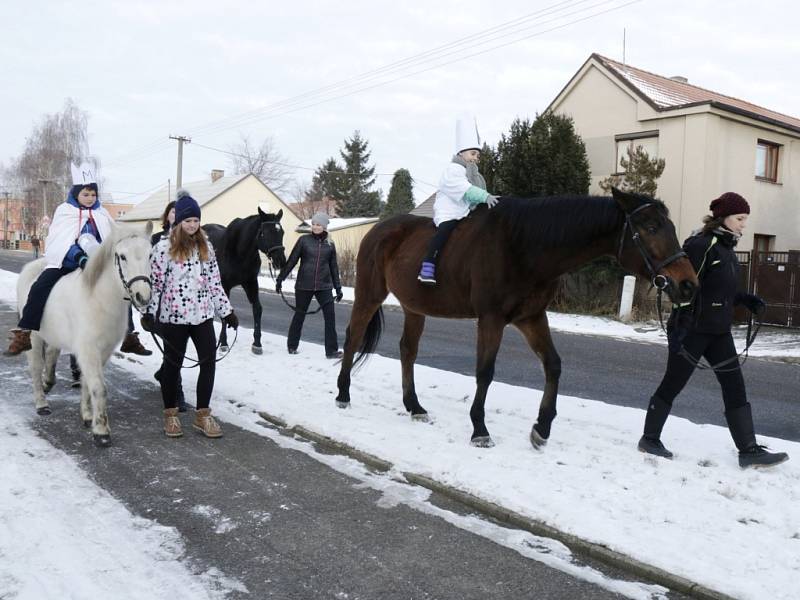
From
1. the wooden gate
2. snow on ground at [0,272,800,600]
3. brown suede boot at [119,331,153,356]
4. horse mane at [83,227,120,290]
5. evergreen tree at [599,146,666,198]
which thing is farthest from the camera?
evergreen tree at [599,146,666,198]

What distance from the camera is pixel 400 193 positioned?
180 feet

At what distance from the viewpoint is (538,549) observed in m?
3.44

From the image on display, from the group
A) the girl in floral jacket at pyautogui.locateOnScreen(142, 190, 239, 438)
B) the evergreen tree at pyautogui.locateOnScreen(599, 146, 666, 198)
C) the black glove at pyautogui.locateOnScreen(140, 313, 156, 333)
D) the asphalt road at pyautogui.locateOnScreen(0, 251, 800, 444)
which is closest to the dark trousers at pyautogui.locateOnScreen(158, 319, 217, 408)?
the girl in floral jacket at pyautogui.locateOnScreen(142, 190, 239, 438)

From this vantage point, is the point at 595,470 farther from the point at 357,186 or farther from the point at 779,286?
the point at 357,186

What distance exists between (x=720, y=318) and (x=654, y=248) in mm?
803

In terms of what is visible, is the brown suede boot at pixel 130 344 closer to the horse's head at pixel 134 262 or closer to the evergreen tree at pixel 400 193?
the horse's head at pixel 134 262

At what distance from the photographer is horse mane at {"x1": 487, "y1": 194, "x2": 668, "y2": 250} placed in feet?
15.6

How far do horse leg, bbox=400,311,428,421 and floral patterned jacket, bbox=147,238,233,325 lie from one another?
199 centimetres

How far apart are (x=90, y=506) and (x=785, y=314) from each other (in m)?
16.6

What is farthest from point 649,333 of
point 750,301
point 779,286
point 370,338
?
point 750,301

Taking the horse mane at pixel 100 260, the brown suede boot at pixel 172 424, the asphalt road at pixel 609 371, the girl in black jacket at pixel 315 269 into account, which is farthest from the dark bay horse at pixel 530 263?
the girl in black jacket at pixel 315 269

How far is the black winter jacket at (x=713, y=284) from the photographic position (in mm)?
4664

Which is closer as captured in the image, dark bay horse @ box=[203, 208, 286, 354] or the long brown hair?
the long brown hair

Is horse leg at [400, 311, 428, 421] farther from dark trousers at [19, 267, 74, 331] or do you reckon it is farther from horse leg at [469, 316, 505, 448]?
dark trousers at [19, 267, 74, 331]
